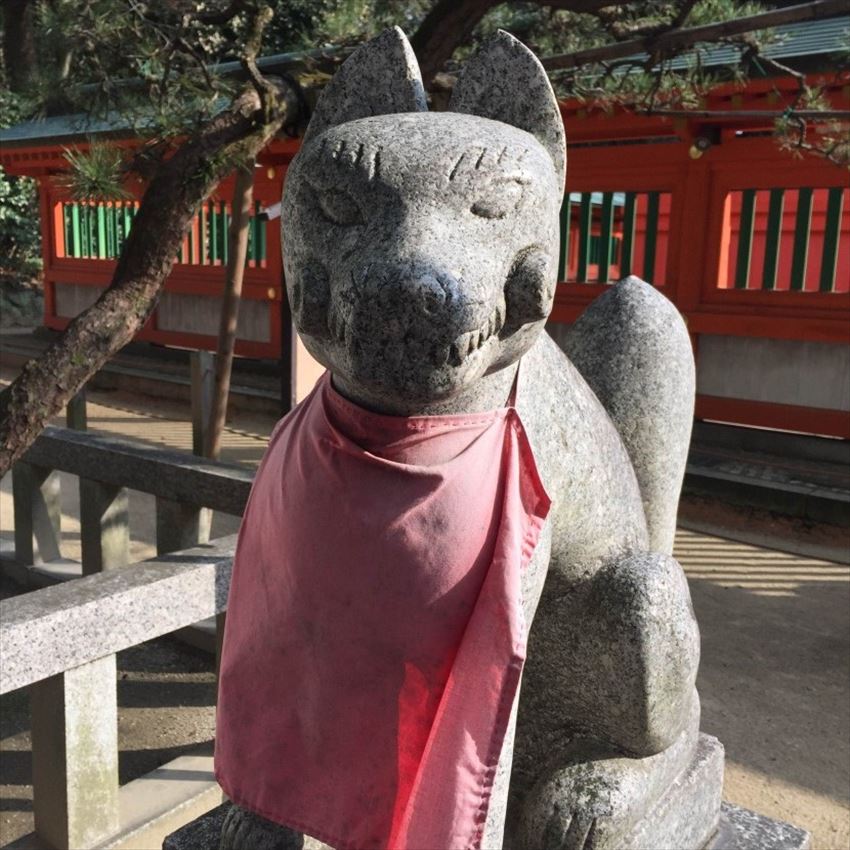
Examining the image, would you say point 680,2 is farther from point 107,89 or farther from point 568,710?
point 568,710

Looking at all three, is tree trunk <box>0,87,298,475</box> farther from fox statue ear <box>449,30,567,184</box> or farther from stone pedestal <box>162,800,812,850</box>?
fox statue ear <box>449,30,567,184</box>

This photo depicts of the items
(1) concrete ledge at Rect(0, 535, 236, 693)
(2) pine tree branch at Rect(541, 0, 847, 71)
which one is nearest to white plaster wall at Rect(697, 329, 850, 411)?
(2) pine tree branch at Rect(541, 0, 847, 71)

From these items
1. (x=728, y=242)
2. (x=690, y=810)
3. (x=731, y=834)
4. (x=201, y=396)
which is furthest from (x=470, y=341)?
(x=728, y=242)

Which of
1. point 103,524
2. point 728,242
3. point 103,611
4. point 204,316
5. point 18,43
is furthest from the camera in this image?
point 204,316

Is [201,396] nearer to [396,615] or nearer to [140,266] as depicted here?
[140,266]

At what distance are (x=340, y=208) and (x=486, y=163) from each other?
6.5 inches

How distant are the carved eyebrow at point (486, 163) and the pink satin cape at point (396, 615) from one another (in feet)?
0.89

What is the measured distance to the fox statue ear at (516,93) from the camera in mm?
1135

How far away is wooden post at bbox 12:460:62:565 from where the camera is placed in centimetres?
420

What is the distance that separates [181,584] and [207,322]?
8.64 m

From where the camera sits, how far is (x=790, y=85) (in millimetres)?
5410

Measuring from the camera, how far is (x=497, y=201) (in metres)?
0.99

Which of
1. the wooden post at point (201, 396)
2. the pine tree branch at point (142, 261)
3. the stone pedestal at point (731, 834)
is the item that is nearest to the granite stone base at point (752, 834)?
the stone pedestal at point (731, 834)

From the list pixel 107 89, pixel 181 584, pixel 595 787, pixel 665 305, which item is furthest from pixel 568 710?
pixel 107 89
